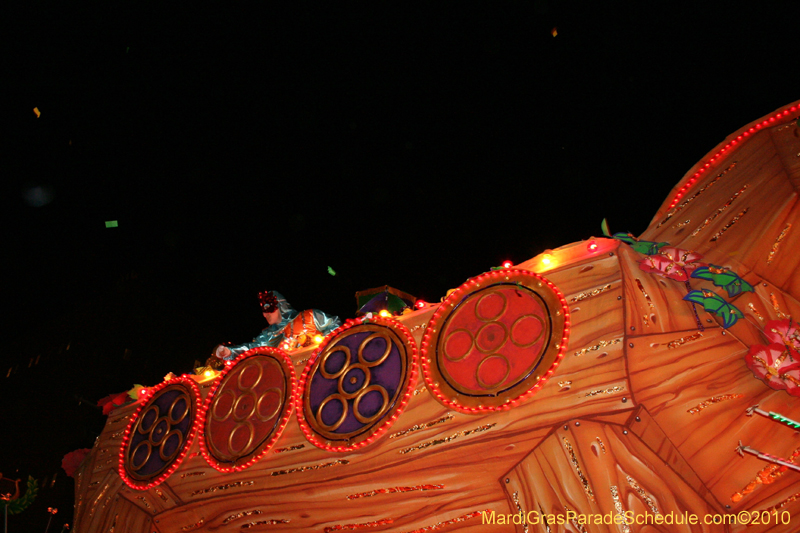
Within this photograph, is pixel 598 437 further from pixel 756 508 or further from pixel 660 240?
pixel 660 240

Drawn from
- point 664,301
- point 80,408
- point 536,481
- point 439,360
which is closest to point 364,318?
point 439,360

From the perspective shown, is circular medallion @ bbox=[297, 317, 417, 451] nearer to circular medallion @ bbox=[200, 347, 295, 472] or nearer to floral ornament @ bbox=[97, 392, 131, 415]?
circular medallion @ bbox=[200, 347, 295, 472]

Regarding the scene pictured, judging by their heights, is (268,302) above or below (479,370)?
above

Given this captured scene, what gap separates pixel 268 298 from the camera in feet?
12.8

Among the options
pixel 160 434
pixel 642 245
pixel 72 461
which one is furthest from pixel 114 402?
pixel 642 245

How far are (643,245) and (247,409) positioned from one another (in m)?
2.44

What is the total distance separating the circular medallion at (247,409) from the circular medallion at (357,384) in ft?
0.59

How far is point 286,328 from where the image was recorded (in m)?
3.55

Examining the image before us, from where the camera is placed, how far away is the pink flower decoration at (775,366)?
5.89 ft

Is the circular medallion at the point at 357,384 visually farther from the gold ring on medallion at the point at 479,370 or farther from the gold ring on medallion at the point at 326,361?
the gold ring on medallion at the point at 479,370

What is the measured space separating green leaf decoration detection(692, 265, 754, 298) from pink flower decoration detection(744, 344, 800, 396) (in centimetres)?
28

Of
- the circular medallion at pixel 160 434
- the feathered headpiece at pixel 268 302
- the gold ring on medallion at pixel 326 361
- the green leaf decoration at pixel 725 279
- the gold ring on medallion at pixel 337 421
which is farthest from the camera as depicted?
the feathered headpiece at pixel 268 302

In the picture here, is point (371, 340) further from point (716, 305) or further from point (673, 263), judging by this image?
point (716, 305)

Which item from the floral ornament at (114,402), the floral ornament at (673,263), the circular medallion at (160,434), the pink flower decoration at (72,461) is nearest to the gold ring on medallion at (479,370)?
the floral ornament at (673,263)
